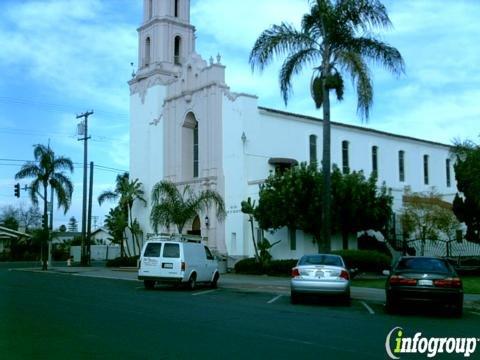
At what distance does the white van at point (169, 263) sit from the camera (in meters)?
24.7

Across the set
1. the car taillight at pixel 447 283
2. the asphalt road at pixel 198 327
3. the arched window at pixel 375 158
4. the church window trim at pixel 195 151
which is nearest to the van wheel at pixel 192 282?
the asphalt road at pixel 198 327

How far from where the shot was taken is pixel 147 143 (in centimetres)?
5234

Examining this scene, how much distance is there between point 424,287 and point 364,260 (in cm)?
1809

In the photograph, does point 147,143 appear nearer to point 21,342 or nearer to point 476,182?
point 476,182

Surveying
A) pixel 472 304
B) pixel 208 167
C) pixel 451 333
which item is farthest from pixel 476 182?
pixel 208 167

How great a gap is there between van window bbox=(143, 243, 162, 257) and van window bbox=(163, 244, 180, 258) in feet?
0.90

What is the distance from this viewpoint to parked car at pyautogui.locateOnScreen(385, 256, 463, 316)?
16.0 metres

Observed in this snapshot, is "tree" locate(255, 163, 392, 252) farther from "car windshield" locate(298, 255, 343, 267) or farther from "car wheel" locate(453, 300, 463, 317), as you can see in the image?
"car wheel" locate(453, 300, 463, 317)

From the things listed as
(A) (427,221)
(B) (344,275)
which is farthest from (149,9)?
(B) (344,275)

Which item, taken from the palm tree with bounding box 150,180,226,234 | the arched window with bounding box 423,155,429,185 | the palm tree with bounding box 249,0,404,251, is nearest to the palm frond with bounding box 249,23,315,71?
the palm tree with bounding box 249,0,404,251

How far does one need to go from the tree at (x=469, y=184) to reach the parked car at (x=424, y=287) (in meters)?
7.28

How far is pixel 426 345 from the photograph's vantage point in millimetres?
11250

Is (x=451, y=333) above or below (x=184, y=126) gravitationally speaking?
below

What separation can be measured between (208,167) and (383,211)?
1339cm
